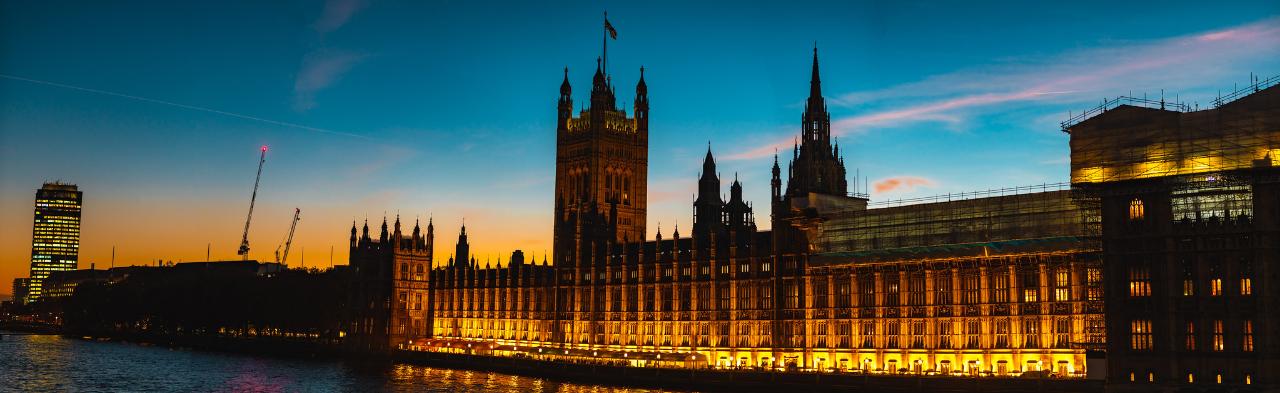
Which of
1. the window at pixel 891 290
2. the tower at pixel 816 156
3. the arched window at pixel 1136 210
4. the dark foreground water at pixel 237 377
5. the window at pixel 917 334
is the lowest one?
the dark foreground water at pixel 237 377

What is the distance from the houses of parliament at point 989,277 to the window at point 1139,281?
0.14 m

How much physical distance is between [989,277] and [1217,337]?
30.2 m

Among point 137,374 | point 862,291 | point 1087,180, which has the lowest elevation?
point 137,374

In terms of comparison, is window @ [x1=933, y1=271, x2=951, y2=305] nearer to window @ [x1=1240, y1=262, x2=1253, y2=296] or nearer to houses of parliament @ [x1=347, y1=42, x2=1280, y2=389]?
houses of parliament @ [x1=347, y1=42, x2=1280, y2=389]

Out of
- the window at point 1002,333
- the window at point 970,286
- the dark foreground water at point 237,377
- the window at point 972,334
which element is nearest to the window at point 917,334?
the window at point 972,334

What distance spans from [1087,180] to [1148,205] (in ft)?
28.3

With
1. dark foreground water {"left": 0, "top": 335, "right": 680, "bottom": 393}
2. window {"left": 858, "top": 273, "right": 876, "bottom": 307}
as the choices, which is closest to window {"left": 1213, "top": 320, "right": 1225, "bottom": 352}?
window {"left": 858, "top": 273, "right": 876, "bottom": 307}

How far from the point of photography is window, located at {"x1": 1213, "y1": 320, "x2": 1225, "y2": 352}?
9625cm

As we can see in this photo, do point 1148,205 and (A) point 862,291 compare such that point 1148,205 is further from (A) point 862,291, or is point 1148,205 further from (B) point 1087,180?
(A) point 862,291

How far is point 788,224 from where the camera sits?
146875 mm

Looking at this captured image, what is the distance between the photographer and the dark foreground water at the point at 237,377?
456 ft

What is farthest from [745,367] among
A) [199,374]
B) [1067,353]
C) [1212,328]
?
[199,374]

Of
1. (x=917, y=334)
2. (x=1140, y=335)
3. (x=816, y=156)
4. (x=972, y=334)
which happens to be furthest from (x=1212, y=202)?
(x=816, y=156)

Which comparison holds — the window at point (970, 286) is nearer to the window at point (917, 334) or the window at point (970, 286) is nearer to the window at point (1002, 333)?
the window at point (1002, 333)
